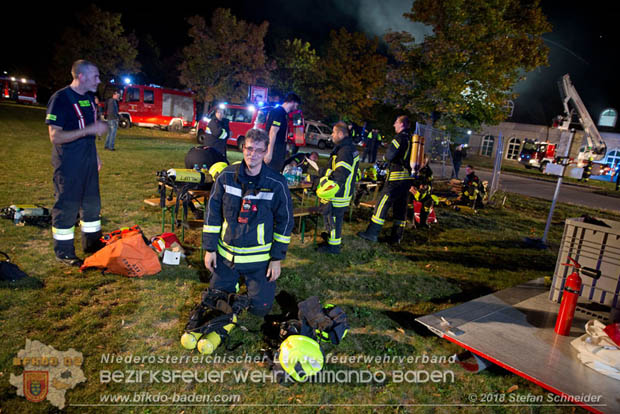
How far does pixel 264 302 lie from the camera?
387 centimetres

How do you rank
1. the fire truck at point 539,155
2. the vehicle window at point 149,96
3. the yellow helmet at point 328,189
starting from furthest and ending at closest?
the vehicle window at point 149,96
the fire truck at point 539,155
the yellow helmet at point 328,189

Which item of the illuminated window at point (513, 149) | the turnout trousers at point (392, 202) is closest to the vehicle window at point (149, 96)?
the turnout trousers at point (392, 202)

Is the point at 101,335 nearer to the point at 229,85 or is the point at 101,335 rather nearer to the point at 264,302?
the point at 264,302

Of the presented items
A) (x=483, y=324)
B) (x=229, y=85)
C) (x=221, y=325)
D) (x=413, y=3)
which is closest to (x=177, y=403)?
(x=221, y=325)

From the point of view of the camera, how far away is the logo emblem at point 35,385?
2.73 m

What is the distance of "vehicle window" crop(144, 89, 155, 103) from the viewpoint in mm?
24719

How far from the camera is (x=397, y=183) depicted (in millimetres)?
6691

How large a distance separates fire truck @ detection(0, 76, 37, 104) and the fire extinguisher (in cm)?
5308

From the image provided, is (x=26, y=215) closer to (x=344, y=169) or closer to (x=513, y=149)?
(x=344, y=169)

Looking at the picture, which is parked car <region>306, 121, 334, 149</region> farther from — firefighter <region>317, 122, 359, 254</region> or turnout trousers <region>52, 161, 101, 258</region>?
turnout trousers <region>52, 161, 101, 258</region>

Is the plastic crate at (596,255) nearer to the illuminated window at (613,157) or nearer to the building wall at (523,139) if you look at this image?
the building wall at (523,139)

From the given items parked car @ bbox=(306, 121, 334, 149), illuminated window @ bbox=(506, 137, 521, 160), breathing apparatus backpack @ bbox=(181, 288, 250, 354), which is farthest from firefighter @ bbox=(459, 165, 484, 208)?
illuminated window @ bbox=(506, 137, 521, 160)

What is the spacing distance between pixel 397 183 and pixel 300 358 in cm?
440

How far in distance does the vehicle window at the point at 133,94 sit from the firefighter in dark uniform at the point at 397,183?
2335 centimetres
